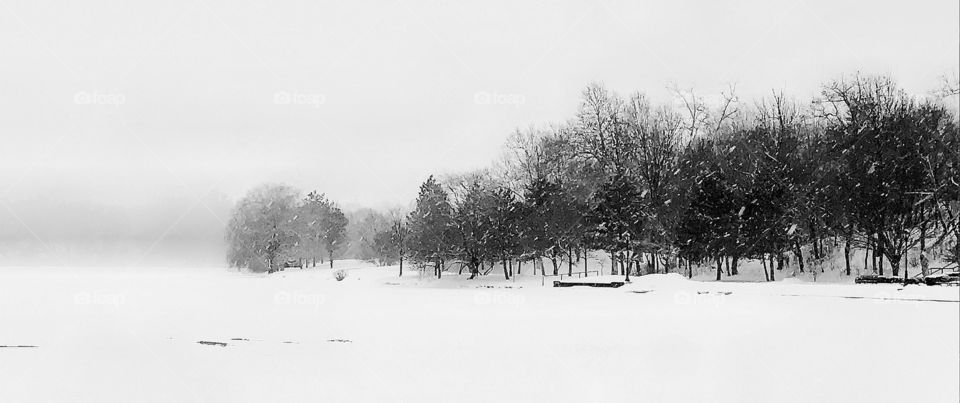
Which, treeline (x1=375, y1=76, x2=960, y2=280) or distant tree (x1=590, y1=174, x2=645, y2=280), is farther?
distant tree (x1=590, y1=174, x2=645, y2=280)

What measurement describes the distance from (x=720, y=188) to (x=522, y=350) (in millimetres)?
24723

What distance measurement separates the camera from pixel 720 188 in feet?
123

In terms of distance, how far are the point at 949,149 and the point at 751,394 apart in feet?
83.3

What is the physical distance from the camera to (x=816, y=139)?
128ft

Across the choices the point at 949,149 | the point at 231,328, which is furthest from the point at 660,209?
the point at 231,328

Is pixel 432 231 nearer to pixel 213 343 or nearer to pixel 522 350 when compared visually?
pixel 213 343

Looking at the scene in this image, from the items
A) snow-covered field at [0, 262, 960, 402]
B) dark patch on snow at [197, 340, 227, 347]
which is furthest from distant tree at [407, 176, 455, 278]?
dark patch on snow at [197, 340, 227, 347]

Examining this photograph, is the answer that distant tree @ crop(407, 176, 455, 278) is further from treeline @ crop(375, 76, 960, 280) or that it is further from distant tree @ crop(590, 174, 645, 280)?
distant tree @ crop(590, 174, 645, 280)

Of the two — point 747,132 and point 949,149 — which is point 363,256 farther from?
point 949,149

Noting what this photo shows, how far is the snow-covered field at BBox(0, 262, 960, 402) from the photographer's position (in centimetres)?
1456

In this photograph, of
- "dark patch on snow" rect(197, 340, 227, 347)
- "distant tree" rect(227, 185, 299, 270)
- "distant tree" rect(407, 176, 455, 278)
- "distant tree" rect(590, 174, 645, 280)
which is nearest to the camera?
"dark patch on snow" rect(197, 340, 227, 347)

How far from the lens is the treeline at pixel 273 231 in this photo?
6000cm

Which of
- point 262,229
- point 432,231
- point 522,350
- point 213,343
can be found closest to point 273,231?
point 262,229

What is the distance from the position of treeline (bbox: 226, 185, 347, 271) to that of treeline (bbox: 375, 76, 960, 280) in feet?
54.6
